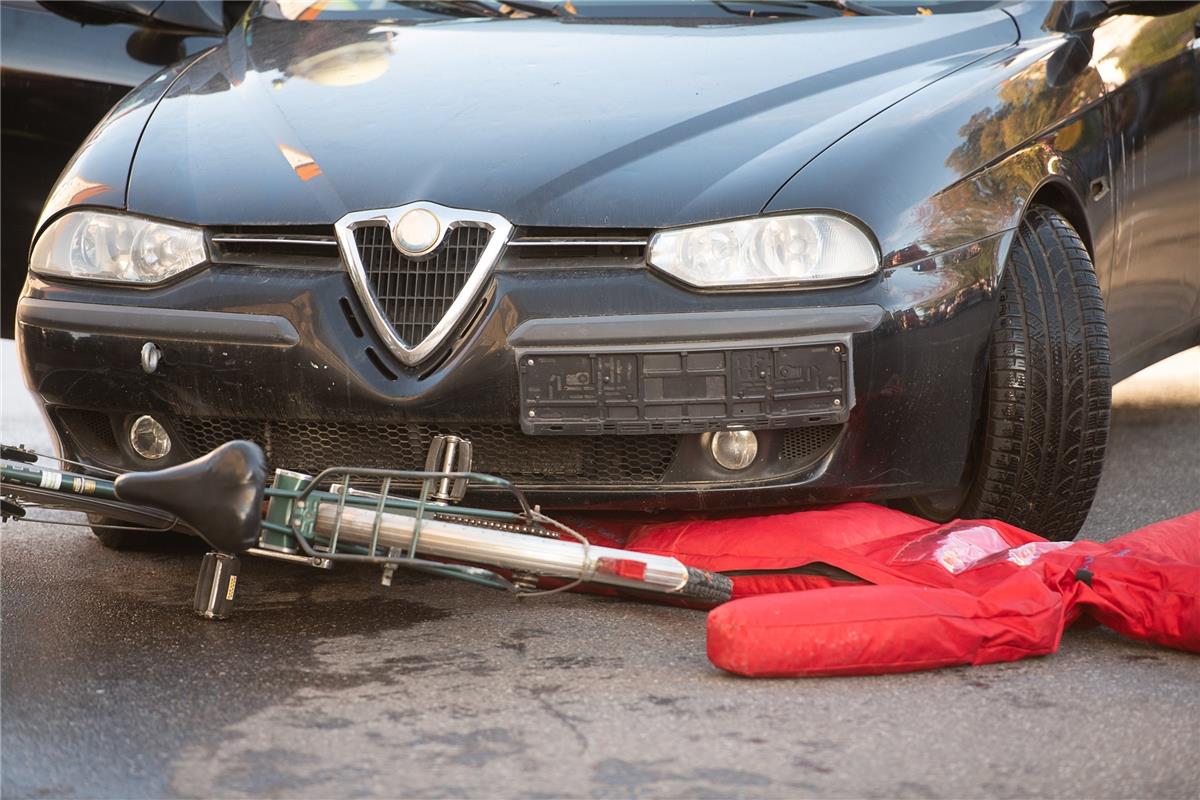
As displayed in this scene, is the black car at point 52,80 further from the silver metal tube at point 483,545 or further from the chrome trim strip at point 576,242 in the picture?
the silver metal tube at point 483,545

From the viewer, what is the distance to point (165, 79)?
13.2 feet

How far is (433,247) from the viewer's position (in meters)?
3.22

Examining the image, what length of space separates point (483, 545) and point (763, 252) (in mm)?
778

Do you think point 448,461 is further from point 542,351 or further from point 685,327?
point 685,327

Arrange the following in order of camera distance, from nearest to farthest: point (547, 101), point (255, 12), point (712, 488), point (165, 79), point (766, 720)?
point (766, 720) < point (712, 488) < point (547, 101) < point (165, 79) < point (255, 12)

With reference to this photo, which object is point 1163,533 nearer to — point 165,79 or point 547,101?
point 547,101

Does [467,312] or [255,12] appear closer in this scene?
[467,312]

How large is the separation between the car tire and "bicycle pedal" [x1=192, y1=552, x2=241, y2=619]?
143 centimetres

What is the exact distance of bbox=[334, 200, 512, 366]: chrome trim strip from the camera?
10.5 feet

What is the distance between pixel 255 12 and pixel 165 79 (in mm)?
710

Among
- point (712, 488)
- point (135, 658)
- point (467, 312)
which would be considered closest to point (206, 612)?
point (135, 658)

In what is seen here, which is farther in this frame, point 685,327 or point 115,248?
point 115,248

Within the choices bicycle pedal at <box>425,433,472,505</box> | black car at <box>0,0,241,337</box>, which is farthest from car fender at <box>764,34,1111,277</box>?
black car at <box>0,0,241,337</box>

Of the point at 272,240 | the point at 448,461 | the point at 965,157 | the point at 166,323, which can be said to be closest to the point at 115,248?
the point at 166,323
